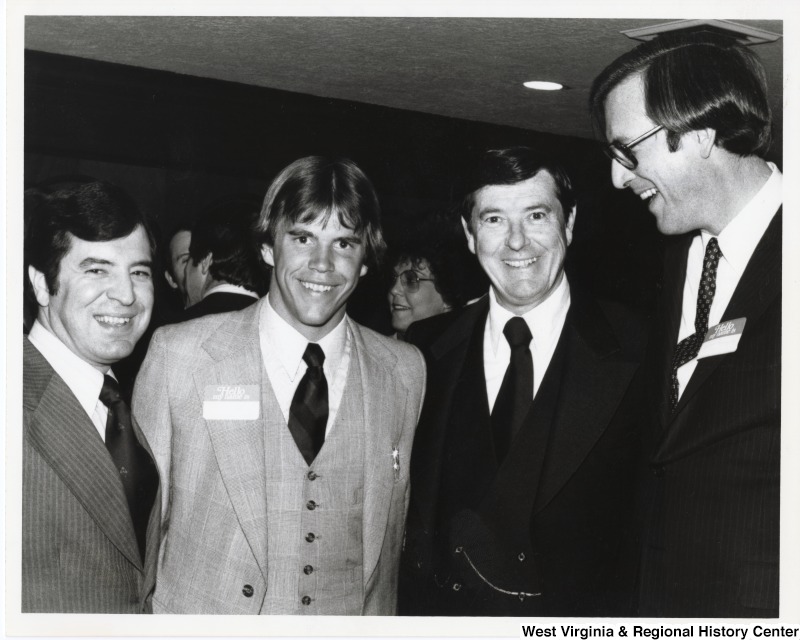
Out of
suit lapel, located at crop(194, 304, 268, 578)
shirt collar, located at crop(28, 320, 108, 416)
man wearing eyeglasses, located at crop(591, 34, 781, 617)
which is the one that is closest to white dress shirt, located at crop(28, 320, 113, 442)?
shirt collar, located at crop(28, 320, 108, 416)

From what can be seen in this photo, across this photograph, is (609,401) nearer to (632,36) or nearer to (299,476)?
(299,476)

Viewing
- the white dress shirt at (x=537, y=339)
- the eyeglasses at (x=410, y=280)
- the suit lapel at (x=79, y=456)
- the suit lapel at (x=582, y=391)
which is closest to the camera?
the suit lapel at (x=79, y=456)

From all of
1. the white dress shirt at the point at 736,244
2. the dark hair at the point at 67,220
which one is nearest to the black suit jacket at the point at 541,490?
the white dress shirt at the point at 736,244

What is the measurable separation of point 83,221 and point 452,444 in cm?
126

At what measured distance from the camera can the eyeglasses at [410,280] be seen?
275 centimetres

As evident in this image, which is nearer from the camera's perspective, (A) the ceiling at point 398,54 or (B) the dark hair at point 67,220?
(B) the dark hair at point 67,220

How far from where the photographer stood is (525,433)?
247cm

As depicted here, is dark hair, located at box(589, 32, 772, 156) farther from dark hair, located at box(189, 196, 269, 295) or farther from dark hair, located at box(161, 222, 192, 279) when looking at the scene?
dark hair, located at box(161, 222, 192, 279)

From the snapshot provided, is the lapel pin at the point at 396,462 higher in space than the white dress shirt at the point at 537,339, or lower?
lower

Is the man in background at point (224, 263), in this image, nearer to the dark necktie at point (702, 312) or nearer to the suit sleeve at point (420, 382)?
the suit sleeve at point (420, 382)

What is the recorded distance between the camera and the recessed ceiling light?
2.89 m

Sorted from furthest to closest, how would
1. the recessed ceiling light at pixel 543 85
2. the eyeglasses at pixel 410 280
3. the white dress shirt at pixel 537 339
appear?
the recessed ceiling light at pixel 543 85
the eyeglasses at pixel 410 280
the white dress shirt at pixel 537 339

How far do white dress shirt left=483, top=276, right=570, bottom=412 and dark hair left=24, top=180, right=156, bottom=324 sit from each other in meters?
1.07

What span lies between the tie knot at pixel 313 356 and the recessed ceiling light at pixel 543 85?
1.19 m
